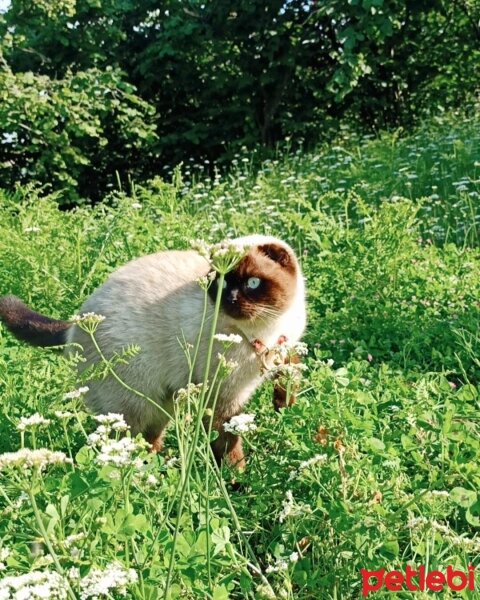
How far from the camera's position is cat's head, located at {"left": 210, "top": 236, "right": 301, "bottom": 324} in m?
2.99

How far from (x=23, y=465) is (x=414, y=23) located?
10.1 metres

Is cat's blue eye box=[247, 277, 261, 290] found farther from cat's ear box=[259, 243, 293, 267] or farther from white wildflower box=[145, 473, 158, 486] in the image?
white wildflower box=[145, 473, 158, 486]

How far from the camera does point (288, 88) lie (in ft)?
33.9

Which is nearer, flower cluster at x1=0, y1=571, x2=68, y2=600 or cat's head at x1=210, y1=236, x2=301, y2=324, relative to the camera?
flower cluster at x1=0, y1=571, x2=68, y2=600

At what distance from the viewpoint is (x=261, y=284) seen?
306 centimetres

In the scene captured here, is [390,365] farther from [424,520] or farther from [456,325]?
[424,520]

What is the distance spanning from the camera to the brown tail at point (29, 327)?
3283 mm

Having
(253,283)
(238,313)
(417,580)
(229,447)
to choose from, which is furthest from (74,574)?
(253,283)

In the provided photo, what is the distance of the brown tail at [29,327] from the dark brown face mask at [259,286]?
78 centimetres

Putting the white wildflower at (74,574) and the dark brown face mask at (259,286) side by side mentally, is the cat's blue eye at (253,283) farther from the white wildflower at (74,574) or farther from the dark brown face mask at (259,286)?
the white wildflower at (74,574)

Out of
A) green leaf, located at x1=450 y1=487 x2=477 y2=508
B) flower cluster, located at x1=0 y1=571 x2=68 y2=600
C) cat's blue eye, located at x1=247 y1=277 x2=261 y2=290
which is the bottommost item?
green leaf, located at x1=450 y1=487 x2=477 y2=508

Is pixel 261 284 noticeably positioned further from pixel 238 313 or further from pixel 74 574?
pixel 74 574

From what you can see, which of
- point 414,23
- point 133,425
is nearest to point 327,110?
point 414,23

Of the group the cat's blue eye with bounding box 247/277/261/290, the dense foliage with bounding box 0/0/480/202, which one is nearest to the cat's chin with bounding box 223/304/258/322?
the cat's blue eye with bounding box 247/277/261/290
